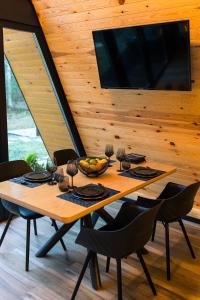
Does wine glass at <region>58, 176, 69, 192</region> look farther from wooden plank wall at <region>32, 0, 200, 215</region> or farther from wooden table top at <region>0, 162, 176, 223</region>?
wooden plank wall at <region>32, 0, 200, 215</region>

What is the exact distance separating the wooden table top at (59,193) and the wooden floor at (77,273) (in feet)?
2.32

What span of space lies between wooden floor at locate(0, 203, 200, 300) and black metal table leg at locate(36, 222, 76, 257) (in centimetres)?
6

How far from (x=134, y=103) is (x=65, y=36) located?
101cm

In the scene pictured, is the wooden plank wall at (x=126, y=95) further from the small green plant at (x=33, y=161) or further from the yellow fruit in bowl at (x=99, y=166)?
the yellow fruit in bowl at (x=99, y=166)

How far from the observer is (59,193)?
2.38 meters

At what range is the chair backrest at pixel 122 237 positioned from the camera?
6.63ft

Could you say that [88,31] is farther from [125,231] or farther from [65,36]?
[125,231]

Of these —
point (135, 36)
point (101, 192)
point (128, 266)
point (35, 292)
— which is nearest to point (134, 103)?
point (135, 36)

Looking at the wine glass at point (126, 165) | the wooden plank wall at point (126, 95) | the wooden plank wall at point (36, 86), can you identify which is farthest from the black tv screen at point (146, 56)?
the wooden plank wall at point (36, 86)

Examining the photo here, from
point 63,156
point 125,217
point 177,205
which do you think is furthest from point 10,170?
point 177,205

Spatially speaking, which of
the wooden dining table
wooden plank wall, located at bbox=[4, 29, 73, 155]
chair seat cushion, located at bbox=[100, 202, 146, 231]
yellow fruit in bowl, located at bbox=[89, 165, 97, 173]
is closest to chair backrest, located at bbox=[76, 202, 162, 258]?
the wooden dining table

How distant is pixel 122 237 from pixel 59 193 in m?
0.60

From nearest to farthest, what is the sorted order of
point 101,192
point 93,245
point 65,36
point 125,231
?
point 125,231 < point 93,245 < point 101,192 < point 65,36

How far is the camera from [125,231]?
2004 millimetres
